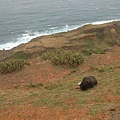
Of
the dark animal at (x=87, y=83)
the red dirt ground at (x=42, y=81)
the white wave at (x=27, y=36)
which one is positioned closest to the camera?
the red dirt ground at (x=42, y=81)

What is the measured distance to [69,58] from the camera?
70.7 feet

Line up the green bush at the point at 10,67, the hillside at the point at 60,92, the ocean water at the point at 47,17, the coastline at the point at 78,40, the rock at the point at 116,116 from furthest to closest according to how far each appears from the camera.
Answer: the ocean water at the point at 47,17, the coastline at the point at 78,40, the green bush at the point at 10,67, the hillside at the point at 60,92, the rock at the point at 116,116

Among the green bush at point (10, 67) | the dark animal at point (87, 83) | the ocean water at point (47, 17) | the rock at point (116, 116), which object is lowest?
the rock at point (116, 116)

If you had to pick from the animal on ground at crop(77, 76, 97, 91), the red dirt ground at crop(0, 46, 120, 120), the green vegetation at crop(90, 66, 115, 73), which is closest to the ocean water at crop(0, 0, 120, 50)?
the red dirt ground at crop(0, 46, 120, 120)

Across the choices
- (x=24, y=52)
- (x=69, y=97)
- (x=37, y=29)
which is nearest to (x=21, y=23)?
(x=37, y=29)

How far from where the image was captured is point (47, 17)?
75.0 m

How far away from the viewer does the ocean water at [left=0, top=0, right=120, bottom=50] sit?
6033 centimetres

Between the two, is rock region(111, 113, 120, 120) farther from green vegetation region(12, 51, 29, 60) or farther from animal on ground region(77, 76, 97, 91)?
green vegetation region(12, 51, 29, 60)

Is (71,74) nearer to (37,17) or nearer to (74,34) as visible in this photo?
(74,34)

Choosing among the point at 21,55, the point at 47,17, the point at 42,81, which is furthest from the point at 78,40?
the point at 47,17

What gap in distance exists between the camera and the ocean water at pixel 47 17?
198 feet

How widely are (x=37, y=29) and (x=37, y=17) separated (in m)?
12.7

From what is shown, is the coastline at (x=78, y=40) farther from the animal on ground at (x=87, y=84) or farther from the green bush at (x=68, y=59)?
the animal on ground at (x=87, y=84)

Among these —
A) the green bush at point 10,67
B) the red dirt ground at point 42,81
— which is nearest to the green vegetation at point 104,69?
the red dirt ground at point 42,81
